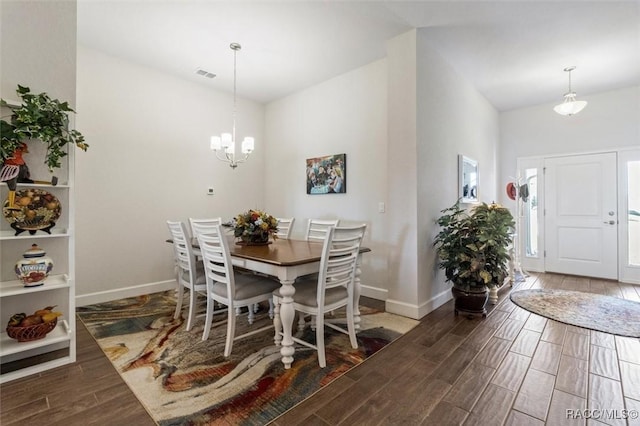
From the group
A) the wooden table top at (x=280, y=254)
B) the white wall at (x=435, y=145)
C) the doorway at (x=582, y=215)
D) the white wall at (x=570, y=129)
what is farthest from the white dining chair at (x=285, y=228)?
the white wall at (x=570, y=129)

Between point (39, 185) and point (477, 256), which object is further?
point (477, 256)

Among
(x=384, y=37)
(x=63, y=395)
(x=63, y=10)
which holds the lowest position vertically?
(x=63, y=395)

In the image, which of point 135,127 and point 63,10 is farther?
point 135,127

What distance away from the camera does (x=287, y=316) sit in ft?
6.52

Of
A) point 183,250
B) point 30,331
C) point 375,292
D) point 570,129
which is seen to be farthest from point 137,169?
point 570,129

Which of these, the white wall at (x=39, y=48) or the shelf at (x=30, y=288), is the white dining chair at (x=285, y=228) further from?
the white wall at (x=39, y=48)

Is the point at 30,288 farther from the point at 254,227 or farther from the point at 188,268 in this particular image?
the point at 254,227

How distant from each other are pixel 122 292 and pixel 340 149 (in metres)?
3.36

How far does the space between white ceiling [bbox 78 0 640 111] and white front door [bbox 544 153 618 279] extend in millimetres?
1321

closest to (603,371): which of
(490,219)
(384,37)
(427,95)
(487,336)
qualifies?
(487,336)

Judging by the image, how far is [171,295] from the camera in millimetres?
3668

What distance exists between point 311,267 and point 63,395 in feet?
5.55

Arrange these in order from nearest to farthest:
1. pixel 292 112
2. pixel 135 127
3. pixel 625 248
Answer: pixel 135 127
pixel 625 248
pixel 292 112

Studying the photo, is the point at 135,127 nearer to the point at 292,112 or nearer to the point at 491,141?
the point at 292,112
